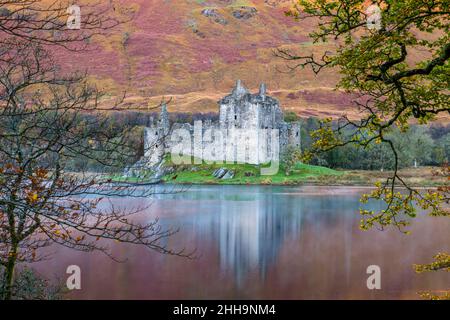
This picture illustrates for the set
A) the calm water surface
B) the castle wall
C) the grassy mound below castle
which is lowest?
the calm water surface

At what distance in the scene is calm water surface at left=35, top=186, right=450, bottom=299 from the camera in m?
14.9

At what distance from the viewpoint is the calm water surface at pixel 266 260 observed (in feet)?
48.9

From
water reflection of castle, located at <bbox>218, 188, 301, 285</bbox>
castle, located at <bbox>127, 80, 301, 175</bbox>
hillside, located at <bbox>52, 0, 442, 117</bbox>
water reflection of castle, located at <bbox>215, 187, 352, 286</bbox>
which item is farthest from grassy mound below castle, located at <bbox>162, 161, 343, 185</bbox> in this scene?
hillside, located at <bbox>52, 0, 442, 117</bbox>

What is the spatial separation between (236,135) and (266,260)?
37.4 meters

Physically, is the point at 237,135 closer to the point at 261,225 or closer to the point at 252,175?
the point at 252,175

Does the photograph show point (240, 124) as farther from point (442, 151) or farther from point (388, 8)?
point (388, 8)

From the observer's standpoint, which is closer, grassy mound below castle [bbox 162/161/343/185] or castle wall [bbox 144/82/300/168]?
grassy mound below castle [bbox 162/161/343/185]

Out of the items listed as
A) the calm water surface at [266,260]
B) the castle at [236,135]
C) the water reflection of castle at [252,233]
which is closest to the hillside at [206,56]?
the castle at [236,135]

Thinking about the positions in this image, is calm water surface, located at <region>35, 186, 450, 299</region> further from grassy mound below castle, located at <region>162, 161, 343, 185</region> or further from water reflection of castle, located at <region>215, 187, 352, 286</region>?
grassy mound below castle, located at <region>162, 161, 343, 185</region>

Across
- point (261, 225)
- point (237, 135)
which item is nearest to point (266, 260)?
point (261, 225)

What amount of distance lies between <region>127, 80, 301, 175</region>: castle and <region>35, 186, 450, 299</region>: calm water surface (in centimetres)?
2487

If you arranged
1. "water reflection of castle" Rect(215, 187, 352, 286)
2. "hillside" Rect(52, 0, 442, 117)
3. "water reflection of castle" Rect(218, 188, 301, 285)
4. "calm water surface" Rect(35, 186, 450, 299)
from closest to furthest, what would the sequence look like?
"calm water surface" Rect(35, 186, 450, 299)
"water reflection of castle" Rect(218, 188, 301, 285)
"water reflection of castle" Rect(215, 187, 352, 286)
"hillside" Rect(52, 0, 442, 117)

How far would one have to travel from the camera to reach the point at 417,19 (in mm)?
7164

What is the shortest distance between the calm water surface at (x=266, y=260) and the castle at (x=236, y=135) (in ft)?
81.6
